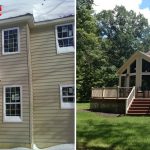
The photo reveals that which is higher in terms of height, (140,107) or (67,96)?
(67,96)

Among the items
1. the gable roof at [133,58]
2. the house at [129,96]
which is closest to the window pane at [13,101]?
the house at [129,96]

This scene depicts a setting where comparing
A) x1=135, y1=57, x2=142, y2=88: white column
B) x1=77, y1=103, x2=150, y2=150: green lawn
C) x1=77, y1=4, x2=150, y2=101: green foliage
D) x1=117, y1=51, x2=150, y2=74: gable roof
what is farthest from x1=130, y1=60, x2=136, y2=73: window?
x1=77, y1=103, x2=150, y2=150: green lawn

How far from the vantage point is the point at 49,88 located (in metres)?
5.91

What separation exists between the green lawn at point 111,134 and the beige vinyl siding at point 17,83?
1.79 meters

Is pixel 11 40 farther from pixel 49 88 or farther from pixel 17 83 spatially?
pixel 49 88

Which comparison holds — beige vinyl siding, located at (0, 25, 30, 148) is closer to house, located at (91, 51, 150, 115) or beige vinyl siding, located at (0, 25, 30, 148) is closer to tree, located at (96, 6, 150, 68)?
tree, located at (96, 6, 150, 68)

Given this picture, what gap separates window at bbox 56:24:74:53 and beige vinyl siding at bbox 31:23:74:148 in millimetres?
63

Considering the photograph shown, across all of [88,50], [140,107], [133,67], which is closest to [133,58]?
[133,67]

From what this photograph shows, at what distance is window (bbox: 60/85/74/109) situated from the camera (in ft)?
19.0

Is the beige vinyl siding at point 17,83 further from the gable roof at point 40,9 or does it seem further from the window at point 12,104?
the gable roof at point 40,9

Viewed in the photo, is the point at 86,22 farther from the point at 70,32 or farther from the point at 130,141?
the point at 70,32

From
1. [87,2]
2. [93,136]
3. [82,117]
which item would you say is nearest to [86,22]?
[87,2]

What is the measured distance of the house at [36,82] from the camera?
582 centimetres

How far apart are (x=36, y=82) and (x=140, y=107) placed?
26.0 feet
